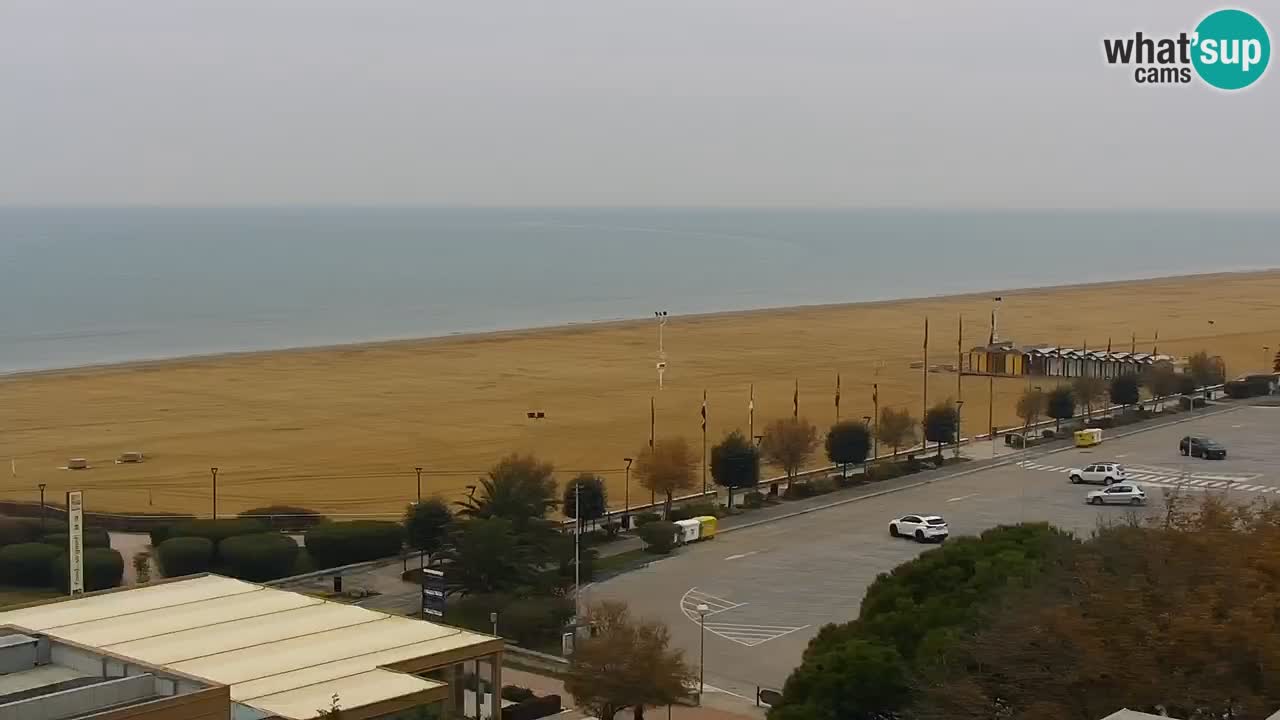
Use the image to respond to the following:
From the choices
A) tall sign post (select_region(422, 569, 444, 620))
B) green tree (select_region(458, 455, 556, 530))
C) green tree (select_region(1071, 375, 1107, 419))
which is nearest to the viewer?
tall sign post (select_region(422, 569, 444, 620))

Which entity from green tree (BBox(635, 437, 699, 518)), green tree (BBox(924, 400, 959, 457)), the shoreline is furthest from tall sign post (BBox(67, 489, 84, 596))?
the shoreline

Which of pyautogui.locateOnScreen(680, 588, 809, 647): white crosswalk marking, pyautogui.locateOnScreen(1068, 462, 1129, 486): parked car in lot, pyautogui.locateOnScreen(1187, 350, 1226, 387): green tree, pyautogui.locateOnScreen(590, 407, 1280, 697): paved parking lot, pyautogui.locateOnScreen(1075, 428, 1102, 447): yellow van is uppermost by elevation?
pyautogui.locateOnScreen(1187, 350, 1226, 387): green tree

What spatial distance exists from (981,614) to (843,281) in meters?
136

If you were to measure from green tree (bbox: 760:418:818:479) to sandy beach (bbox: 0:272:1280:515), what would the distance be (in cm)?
403

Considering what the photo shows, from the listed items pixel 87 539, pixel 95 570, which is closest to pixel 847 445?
pixel 87 539

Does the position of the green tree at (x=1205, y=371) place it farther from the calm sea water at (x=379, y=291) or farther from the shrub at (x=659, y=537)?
the calm sea water at (x=379, y=291)

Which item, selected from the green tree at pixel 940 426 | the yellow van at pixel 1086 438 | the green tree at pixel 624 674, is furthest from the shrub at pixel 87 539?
the yellow van at pixel 1086 438

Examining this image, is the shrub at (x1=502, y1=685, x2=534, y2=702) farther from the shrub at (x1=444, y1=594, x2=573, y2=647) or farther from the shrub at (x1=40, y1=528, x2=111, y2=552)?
the shrub at (x1=40, y1=528, x2=111, y2=552)

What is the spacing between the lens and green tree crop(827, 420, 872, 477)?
44.7 metres

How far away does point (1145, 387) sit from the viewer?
5894 cm

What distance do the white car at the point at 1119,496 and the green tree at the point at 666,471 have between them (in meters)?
10.2

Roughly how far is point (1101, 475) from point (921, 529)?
8736 mm

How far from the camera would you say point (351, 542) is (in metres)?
34.1

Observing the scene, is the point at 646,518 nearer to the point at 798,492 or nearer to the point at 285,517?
the point at 798,492
